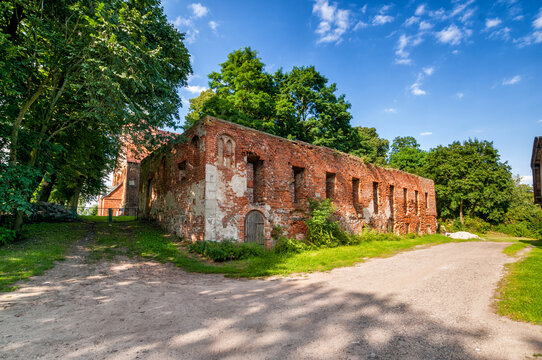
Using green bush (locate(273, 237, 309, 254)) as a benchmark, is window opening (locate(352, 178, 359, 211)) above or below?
above

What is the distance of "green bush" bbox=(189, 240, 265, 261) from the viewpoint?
9.62 m

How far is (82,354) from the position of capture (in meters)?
3.07

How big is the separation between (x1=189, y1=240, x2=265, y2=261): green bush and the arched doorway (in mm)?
768

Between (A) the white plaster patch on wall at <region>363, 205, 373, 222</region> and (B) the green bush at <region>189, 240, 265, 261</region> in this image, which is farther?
(A) the white plaster patch on wall at <region>363, 205, 373, 222</region>

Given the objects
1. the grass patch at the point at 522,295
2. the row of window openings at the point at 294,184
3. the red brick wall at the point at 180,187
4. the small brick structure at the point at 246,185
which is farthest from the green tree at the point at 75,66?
the grass patch at the point at 522,295

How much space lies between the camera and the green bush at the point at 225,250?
379 inches

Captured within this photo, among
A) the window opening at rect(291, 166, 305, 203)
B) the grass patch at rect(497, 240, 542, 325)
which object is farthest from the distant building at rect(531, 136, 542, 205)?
the window opening at rect(291, 166, 305, 203)

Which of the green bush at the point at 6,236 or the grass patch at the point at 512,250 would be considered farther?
the grass patch at the point at 512,250

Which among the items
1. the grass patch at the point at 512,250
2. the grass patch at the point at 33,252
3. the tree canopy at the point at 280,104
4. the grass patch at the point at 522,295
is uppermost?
the tree canopy at the point at 280,104

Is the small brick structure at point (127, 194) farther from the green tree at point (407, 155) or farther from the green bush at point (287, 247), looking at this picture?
the green tree at point (407, 155)

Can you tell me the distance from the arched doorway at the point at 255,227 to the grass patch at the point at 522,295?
8.27 m

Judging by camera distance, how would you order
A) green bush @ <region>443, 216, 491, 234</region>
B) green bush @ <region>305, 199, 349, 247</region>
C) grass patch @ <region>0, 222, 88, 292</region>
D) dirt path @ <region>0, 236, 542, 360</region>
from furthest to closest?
1. green bush @ <region>443, 216, 491, 234</region>
2. green bush @ <region>305, 199, 349, 247</region>
3. grass patch @ <region>0, 222, 88, 292</region>
4. dirt path @ <region>0, 236, 542, 360</region>

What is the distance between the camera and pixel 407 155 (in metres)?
37.6

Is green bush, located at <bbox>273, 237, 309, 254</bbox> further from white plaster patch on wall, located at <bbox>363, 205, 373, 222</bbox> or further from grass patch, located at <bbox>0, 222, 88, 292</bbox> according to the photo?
grass patch, located at <bbox>0, 222, 88, 292</bbox>
